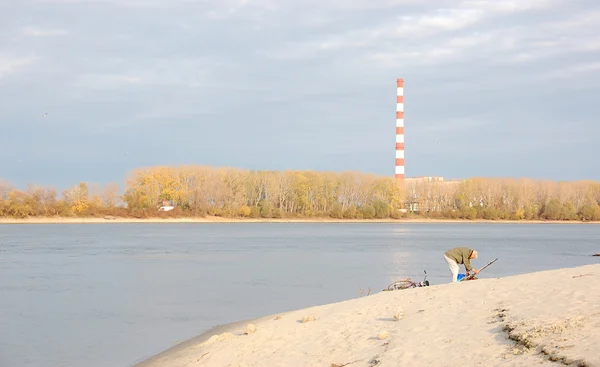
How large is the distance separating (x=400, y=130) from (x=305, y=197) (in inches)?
624

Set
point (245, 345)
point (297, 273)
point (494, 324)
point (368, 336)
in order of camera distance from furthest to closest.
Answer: point (297, 273), point (245, 345), point (368, 336), point (494, 324)

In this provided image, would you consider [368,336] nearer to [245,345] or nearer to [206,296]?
[245,345]

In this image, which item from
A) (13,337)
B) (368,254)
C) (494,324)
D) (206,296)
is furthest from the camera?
(368,254)

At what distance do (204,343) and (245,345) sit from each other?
1.39 m

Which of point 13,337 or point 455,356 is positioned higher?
point 455,356

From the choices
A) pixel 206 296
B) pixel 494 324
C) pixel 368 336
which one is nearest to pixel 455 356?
pixel 494 324

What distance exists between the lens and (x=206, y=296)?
63.1 ft

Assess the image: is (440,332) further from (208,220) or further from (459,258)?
(208,220)

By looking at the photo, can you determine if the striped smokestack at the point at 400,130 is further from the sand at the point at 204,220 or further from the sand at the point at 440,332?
the sand at the point at 440,332

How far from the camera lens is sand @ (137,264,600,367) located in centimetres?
756

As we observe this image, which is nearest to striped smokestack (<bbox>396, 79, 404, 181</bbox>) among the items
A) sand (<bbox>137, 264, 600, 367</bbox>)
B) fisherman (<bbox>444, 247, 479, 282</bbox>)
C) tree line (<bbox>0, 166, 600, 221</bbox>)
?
tree line (<bbox>0, 166, 600, 221</bbox>)

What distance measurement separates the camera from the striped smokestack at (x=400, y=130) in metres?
90.6

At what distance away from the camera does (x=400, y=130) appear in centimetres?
9131

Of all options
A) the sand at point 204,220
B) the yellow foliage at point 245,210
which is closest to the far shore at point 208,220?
the sand at point 204,220
